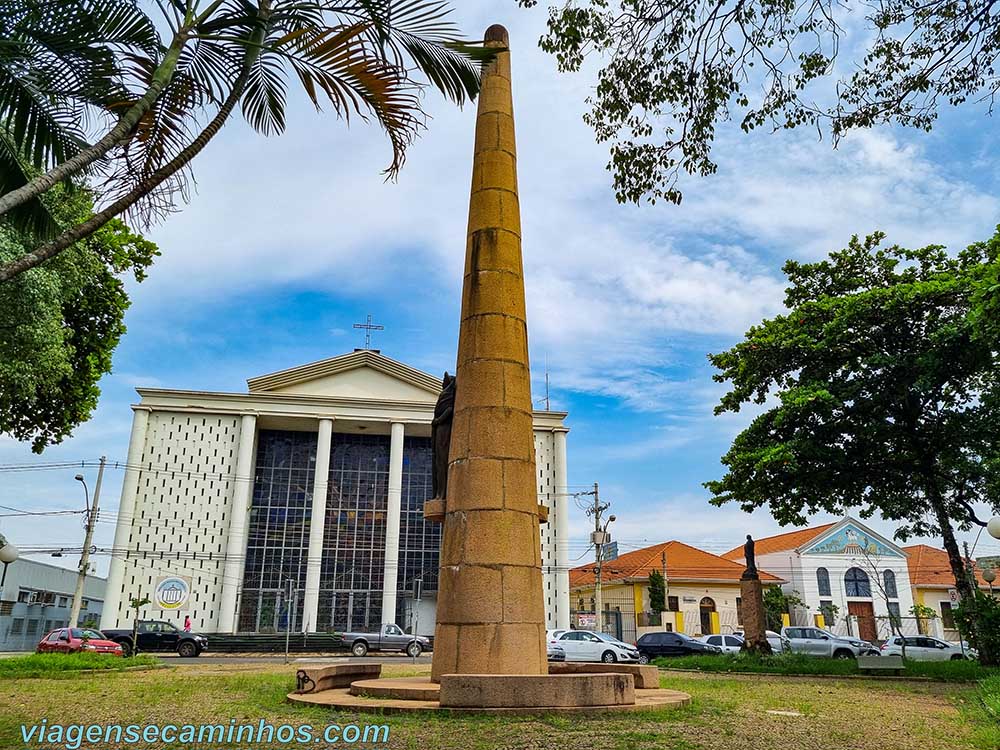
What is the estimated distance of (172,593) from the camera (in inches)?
1574

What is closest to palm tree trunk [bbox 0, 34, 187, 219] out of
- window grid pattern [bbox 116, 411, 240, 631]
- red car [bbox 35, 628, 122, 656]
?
red car [bbox 35, 628, 122, 656]

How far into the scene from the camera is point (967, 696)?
39.4 feet

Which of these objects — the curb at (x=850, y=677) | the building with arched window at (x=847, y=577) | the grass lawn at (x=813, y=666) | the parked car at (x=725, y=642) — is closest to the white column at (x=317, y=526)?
the parked car at (x=725, y=642)

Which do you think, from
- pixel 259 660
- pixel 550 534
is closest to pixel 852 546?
pixel 550 534

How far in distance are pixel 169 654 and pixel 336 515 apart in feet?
47.5

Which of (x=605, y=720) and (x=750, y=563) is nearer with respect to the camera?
(x=605, y=720)

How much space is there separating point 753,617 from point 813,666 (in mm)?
3126

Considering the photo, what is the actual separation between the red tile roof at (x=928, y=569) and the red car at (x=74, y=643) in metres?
43.6

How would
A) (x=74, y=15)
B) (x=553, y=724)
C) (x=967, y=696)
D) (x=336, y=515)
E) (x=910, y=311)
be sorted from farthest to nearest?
(x=336, y=515), (x=910, y=311), (x=967, y=696), (x=553, y=724), (x=74, y=15)

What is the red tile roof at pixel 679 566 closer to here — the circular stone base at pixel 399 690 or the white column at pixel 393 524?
the white column at pixel 393 524

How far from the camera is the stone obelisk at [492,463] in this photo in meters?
8.97

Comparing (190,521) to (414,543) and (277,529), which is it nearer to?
(277,529)

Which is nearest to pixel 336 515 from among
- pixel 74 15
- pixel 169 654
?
pixel 169 654

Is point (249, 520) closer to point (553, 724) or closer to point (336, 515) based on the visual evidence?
point (336, 515)
